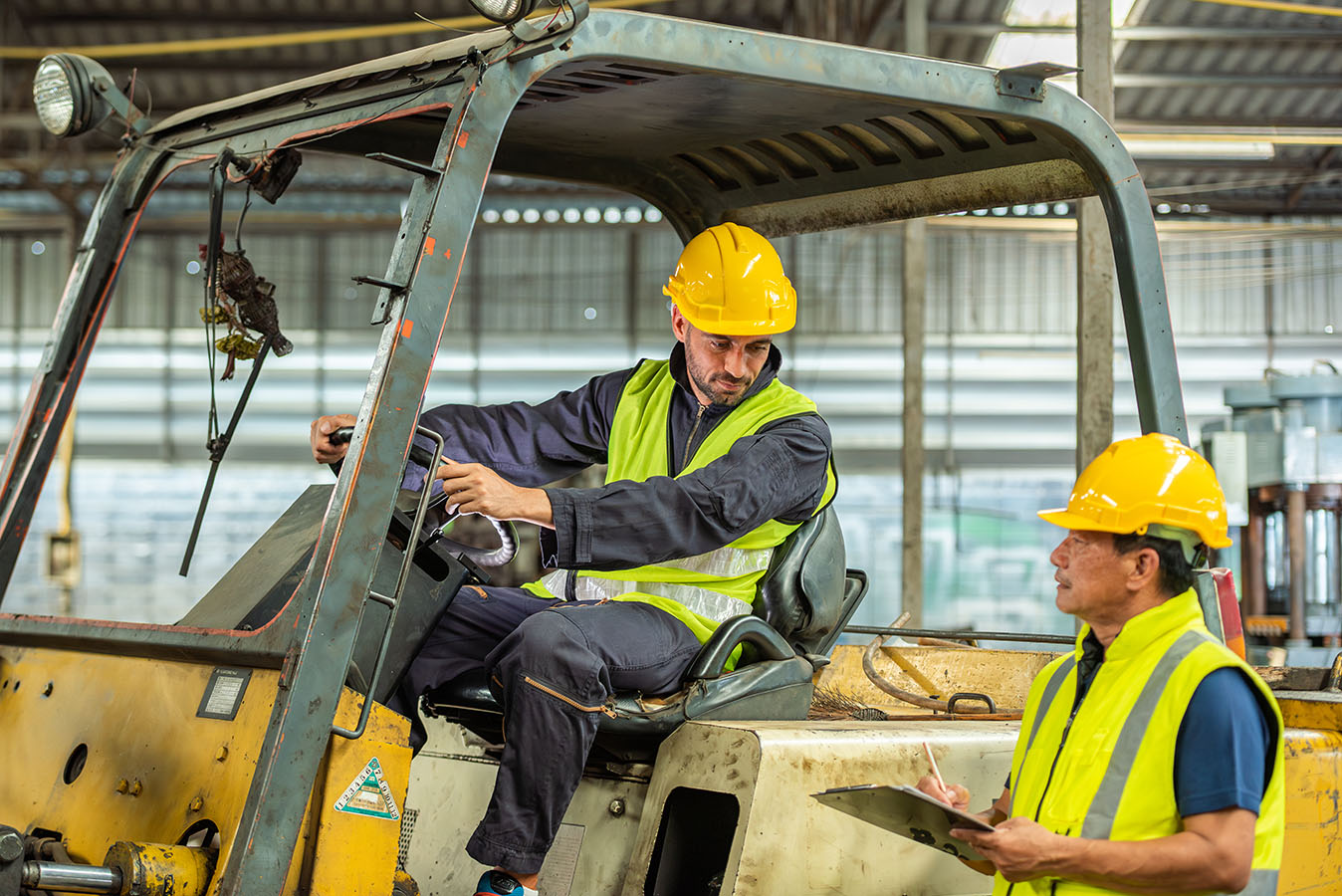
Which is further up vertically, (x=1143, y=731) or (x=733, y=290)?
(x=733, y=290)

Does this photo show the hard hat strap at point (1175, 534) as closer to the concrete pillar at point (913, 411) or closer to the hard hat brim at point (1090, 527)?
the hard hat brim at point (1090, 527)

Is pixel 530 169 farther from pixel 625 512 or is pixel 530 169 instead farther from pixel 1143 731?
pixel 1143 731

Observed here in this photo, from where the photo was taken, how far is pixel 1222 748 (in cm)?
211

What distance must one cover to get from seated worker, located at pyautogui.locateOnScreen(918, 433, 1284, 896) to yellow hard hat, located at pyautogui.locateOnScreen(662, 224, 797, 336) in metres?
0.97

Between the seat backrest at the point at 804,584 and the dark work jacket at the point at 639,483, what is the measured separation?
9 cm

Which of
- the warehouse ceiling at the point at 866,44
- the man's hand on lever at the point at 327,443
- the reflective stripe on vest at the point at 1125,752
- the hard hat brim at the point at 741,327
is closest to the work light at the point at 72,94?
the man's hand on lever at the point at 327,443

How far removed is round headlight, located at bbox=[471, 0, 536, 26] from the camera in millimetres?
2467

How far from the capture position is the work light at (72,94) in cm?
334

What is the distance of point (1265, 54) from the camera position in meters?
15.3

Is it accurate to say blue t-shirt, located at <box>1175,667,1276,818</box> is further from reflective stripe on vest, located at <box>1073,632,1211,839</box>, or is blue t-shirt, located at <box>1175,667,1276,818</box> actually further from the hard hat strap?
the hard hat strap

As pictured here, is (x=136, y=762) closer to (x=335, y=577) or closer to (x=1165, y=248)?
(x=335, y=577)

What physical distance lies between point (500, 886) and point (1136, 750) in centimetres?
119

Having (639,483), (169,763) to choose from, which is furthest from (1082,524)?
(169,763)

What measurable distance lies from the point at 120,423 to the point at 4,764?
13.8 metres
